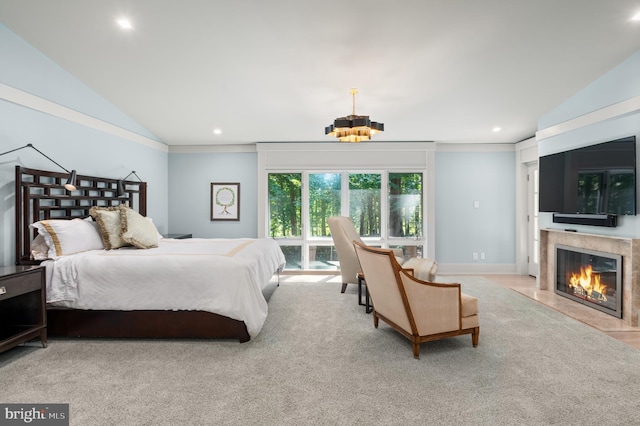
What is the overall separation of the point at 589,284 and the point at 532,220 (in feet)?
6.25

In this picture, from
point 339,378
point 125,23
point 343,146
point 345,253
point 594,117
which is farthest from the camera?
point 343,146

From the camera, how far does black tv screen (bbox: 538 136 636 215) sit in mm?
3434

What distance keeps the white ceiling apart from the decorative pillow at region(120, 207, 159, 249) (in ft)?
5.28

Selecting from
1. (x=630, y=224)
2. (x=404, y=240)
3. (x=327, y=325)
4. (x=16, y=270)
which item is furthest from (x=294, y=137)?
(x=630, y=224)

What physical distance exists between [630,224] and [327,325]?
3.23 m

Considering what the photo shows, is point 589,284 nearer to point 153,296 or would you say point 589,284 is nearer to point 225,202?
point 153,296

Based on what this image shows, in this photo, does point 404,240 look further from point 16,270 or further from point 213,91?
point 16,270

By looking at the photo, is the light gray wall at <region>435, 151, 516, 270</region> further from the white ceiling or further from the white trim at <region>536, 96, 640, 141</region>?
the white trim at <region>536, 96, 640, 141</region>

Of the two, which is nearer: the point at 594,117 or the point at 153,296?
the point at 153,296

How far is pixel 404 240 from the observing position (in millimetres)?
6066

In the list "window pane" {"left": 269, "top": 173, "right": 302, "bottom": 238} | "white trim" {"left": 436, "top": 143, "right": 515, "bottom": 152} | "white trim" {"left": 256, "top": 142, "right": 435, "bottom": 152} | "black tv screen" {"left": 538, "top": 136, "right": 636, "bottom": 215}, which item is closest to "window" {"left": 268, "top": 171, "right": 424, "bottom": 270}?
"window pane" {"left": 269, "top": 173, "right": 302, "bottom": 238}

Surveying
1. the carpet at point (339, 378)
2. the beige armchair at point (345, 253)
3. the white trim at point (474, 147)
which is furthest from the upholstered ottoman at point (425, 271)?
the white trim at point (474, 147)

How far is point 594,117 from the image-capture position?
3877 mm

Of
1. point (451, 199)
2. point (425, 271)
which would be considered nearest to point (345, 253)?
point (425, 271)
